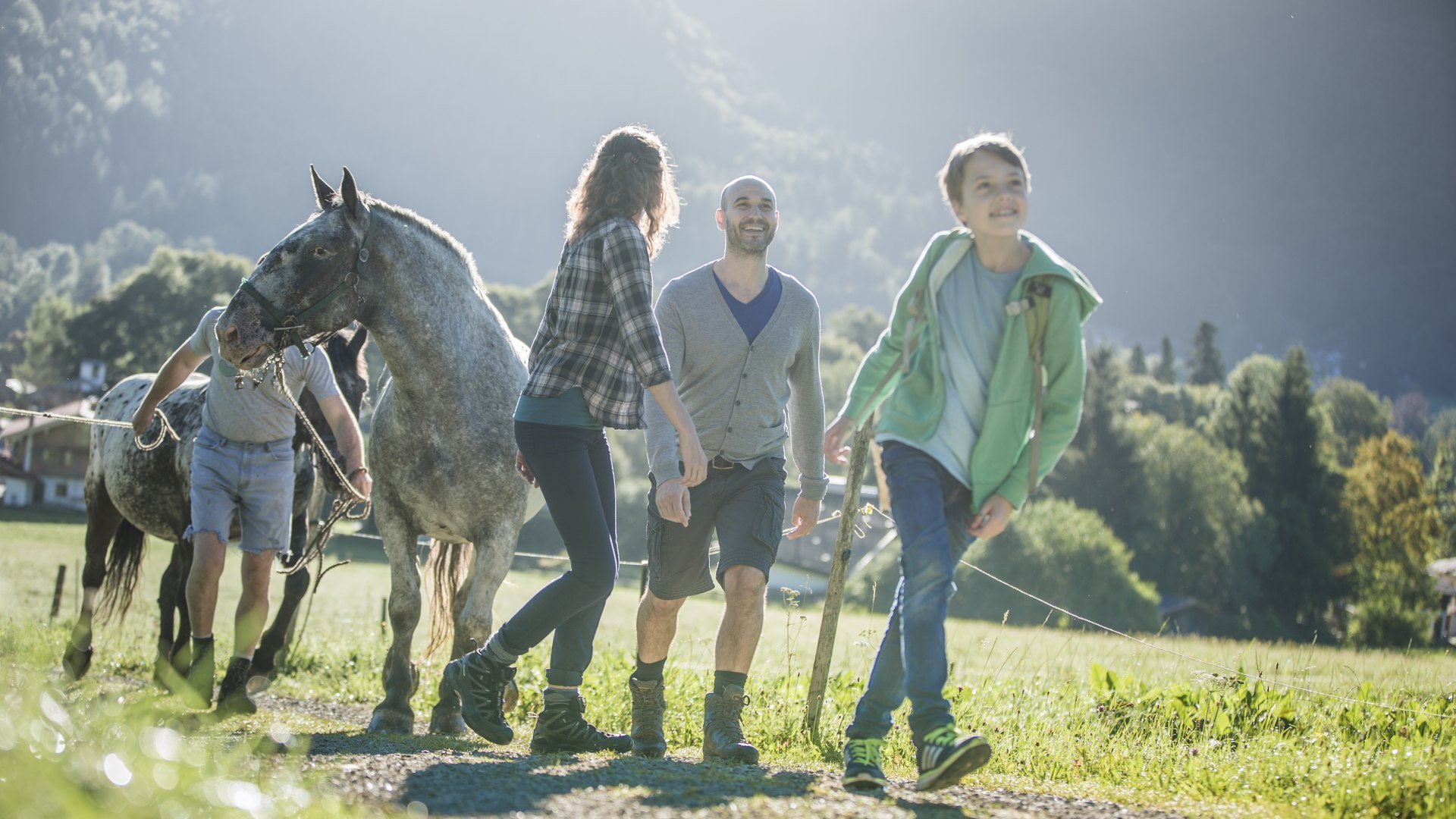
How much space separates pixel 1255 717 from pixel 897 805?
316 centimetres

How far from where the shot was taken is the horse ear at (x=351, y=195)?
5.77m

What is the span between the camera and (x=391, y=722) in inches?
234

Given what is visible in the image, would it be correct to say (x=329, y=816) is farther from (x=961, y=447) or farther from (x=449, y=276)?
(x=449, y=276)

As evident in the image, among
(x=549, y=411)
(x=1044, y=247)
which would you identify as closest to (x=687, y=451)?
(x=549, y=411)

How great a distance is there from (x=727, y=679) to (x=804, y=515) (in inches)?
32.3

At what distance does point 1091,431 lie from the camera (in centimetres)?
7275

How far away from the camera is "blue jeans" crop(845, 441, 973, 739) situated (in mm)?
4109

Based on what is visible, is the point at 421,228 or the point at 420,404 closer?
the point at 420,404

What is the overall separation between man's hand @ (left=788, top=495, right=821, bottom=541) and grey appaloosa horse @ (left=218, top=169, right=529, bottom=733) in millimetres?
1675

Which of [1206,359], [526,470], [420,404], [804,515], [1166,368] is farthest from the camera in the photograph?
[1166,368]

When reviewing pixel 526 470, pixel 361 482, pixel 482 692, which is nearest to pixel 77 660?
pixel 361 482

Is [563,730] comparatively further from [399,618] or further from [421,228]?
[421,228]

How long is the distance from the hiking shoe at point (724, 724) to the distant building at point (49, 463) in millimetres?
70240

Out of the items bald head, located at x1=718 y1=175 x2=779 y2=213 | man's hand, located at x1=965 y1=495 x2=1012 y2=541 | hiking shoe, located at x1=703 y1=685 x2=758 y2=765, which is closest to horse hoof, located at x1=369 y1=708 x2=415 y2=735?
hiking shoe, located at x1=703 y1=685 x2=758 y2=765
